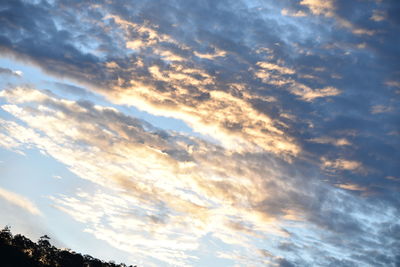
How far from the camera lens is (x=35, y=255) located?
111m

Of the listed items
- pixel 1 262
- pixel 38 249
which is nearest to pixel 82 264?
pixel 38 249

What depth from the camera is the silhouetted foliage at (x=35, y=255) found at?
91181mm

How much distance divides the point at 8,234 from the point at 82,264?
2946 cm

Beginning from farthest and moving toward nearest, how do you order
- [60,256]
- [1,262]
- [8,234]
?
1. [60,256]
2. [8,234]
3. [1,262]

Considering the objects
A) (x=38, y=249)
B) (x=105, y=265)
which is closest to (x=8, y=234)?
(x=38, y=249)

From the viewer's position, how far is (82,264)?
426 feet

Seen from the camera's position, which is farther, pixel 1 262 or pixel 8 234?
pixel 8 234

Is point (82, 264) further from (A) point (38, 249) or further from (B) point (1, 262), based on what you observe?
(B) point (1, 262)

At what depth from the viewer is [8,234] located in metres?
116

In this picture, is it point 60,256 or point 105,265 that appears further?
point 105,265

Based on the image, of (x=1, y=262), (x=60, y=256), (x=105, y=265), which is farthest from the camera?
(x=105, y=265)

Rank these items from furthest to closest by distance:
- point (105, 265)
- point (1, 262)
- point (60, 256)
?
1. point (105, 265)
2. point (60, 256)
3. point (1, 262)

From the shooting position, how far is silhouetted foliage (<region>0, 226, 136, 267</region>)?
9118cm

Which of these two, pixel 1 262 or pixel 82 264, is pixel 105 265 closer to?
pixel 82 264
